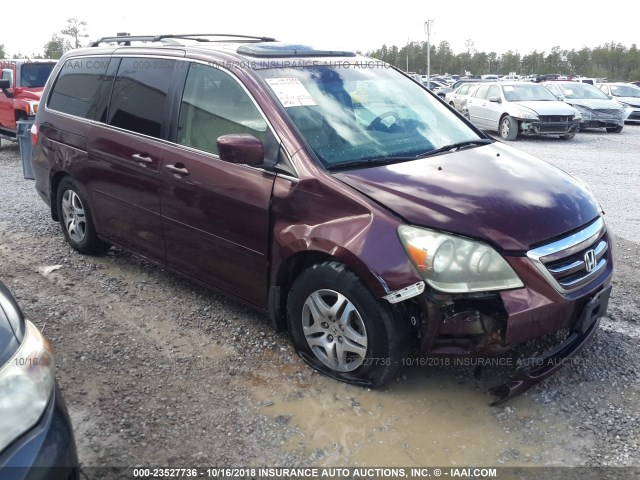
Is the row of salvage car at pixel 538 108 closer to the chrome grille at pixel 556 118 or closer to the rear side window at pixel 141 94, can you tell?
the chrome grille at pixel 556 118

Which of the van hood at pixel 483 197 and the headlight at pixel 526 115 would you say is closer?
the van hood at pixel 483 197

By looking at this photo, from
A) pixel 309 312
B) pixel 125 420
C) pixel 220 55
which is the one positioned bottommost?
pixel 125 420

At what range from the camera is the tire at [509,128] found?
14750 mm

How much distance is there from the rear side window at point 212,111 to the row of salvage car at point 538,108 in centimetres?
1017

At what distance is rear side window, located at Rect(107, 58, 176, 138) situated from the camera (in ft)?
13.9

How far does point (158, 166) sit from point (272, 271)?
123cm

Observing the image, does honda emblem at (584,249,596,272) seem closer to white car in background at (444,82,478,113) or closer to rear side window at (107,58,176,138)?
rear side window at (107,58,176,138)

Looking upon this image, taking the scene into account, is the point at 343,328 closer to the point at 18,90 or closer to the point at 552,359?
the point at 552,359

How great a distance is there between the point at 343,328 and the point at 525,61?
68450 millimetres

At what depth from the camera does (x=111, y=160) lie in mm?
4586

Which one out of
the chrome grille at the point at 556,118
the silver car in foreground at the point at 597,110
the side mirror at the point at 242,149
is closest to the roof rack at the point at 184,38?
the side mirror at the point at 242,149

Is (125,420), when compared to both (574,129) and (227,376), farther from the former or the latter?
(574,129)

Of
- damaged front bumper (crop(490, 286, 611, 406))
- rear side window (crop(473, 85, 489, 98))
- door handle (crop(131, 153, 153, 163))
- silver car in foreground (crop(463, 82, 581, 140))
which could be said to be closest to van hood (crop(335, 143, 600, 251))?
damaged front bumper (crop(490, 286, 611, 406))

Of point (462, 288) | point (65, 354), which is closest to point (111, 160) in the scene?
point (65, 354)
